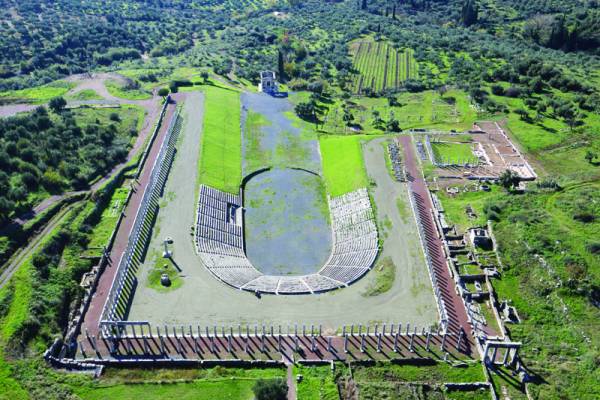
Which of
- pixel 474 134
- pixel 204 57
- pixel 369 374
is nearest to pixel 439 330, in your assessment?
pixel 369 374

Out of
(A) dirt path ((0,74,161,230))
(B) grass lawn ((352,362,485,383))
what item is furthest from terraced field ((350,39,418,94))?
(B) grass lawn ((352,362,485,383))

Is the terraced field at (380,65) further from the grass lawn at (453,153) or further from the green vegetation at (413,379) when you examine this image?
the green vegetation at (413,379)

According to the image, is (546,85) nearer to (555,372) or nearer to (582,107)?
(582,107)

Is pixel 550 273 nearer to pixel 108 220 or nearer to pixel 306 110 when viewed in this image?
pixel 108 220

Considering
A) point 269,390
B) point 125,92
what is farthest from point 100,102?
point 269,390

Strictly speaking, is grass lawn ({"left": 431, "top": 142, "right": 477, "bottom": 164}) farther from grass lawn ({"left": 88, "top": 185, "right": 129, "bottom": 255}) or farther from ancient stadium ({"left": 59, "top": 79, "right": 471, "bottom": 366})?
grass lawn ({"left": 88, "top": 185, "right": 129, "bottom": 255})

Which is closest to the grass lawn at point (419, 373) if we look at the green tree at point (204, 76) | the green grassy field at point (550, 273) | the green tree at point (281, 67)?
the green grassy field at point (550, 273)
